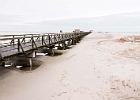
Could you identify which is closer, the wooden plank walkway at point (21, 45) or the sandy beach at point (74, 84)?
the sandy beach at point (74, 84)

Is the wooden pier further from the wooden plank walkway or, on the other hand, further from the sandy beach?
the sandy beach

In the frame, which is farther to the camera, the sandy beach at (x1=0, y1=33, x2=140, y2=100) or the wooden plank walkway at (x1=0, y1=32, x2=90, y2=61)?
the wooden plank walkway at (x1=0, y1=32, x2=90, y2=61)

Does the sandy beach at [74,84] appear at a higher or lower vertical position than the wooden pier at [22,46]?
lower

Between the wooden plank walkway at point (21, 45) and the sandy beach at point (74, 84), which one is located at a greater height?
the wooden plank walkway at point (21, 45)

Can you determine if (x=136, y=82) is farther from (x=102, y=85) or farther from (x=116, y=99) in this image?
(x=116, y=99)

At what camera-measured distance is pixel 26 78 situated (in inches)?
394

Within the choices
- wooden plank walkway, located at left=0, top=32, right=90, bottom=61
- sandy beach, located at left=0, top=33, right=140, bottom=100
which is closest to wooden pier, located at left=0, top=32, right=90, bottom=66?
wooden plank walkway, located at left=0, top=32, right=90, bottom=61

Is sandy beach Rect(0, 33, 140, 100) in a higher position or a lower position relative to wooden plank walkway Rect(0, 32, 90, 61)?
lower

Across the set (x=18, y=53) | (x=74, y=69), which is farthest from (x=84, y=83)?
(x=18, y=53)

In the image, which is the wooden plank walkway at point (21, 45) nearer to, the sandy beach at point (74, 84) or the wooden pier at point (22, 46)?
the wooden pier at point (22, 46)

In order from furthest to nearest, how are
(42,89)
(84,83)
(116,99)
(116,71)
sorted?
(116,71)
(84,83)
(42,89)
(116,99)

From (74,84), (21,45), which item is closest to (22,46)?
(21,45)

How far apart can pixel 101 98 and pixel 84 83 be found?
193 centimetres

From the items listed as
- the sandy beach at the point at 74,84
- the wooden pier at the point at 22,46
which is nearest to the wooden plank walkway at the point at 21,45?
the wooden pier at the point at 22,46
